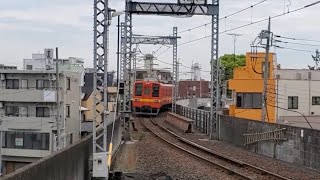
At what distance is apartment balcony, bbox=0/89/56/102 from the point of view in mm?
45694

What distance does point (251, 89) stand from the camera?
39.7m

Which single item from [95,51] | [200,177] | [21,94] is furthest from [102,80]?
[21,94]

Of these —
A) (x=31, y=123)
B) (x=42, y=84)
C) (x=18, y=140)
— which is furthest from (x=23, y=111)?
(x=42, y=84)

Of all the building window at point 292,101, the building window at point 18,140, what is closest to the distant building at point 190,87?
the building window at point 292,101

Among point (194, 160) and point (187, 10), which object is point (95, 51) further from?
point (187, 10)

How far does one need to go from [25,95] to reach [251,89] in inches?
813

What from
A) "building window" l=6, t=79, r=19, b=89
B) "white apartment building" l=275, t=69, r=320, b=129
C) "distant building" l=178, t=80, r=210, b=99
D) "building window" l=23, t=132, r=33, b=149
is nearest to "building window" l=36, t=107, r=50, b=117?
"building window" l=23, t=132, r=33, b=149

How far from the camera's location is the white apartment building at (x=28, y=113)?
148ft

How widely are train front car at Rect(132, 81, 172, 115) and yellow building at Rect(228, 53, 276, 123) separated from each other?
8193 mm

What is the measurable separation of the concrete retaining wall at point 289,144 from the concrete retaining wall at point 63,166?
290 inches

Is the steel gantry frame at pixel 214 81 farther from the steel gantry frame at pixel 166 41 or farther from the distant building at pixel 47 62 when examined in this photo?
the distant building at pixel 47 62

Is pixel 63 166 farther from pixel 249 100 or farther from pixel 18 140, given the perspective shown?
pixel 18 140

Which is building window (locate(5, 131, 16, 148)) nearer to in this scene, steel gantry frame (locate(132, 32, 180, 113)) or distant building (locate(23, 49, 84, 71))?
distant building (locate(23, 49, 84, 71))

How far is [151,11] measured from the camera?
28344 millimetres
